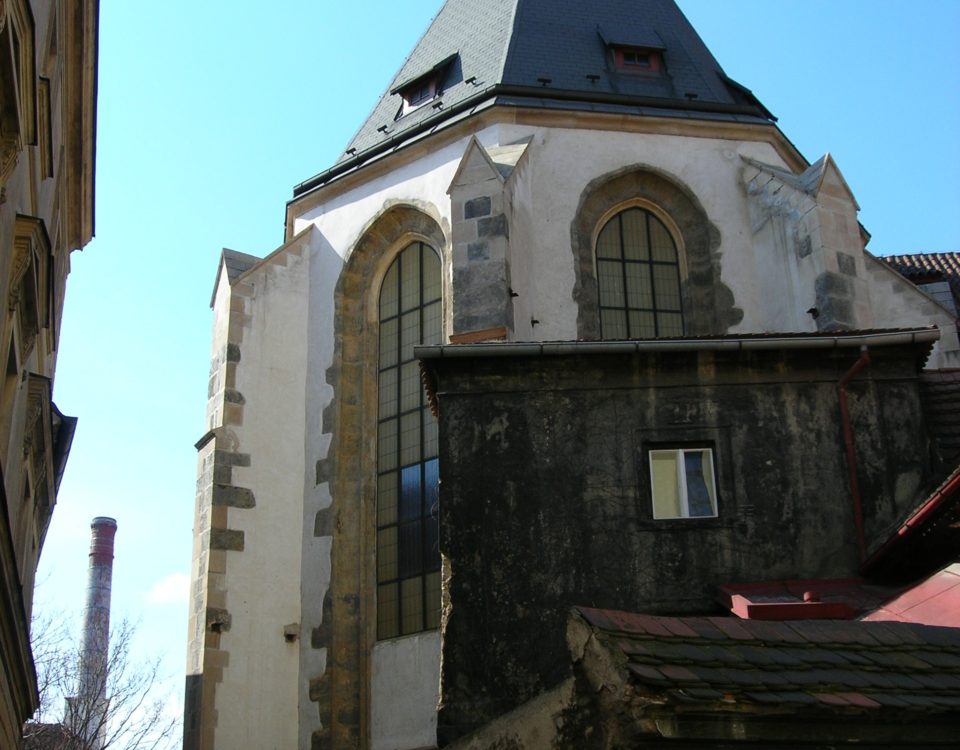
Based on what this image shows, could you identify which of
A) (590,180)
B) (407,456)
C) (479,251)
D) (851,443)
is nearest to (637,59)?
(590,180)

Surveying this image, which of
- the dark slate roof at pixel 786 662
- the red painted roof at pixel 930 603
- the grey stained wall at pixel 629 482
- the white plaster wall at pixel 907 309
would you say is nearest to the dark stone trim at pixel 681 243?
the white plaster wall at pixel 907 309

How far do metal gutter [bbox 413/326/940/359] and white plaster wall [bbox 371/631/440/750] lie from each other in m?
4.52

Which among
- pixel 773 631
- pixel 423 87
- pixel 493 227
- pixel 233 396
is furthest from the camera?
pixel 423 87

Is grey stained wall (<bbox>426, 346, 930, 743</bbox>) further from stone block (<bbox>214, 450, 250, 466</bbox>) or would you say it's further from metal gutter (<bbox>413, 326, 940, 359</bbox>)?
stone block (<bbox>214, 450, 250, 466</bbox>)

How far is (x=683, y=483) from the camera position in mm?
10914

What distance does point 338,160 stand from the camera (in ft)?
60.4

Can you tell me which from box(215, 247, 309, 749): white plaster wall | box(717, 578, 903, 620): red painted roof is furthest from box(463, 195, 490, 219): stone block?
box(717, 578, 903, 620): red painted roof

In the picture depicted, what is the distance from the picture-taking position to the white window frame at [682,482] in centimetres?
1074

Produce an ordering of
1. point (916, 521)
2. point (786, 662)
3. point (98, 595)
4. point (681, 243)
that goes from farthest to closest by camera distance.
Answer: point (98, 595)
point (681, 243)
point (916, 521)
point (786, 662)

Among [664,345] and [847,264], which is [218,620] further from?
[847,264]

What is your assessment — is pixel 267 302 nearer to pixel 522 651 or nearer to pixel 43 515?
pixel 43 515

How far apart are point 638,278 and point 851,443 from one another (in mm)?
5819

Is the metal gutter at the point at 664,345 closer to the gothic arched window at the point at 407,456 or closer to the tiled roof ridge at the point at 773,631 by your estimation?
the tiled roof ridge at the point at 773,631

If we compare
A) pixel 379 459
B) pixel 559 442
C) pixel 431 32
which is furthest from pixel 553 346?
pixel 431 32
